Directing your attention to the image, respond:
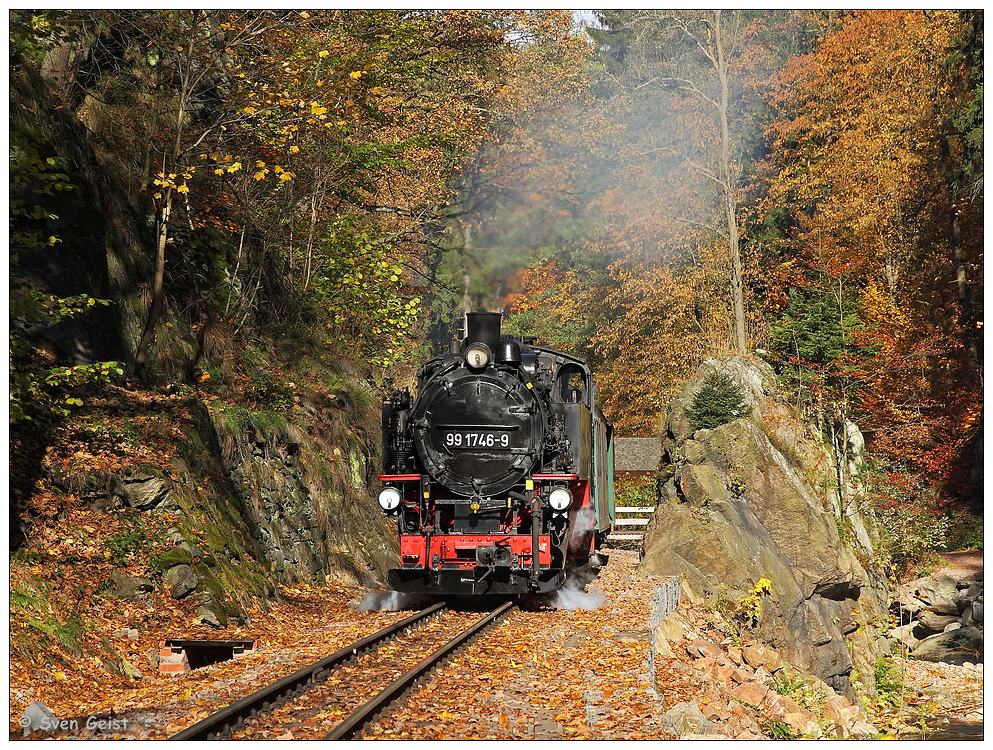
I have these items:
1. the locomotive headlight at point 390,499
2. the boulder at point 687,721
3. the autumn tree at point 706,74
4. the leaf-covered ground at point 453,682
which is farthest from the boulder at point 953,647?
the boulder at point 687,721

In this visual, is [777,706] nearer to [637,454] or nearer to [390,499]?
[390,499]

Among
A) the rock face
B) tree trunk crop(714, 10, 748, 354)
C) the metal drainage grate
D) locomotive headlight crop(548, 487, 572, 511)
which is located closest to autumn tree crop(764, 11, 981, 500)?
tree trunk crop(714, 10, 748, 354)

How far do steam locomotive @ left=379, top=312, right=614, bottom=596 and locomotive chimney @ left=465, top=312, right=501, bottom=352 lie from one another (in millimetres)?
14

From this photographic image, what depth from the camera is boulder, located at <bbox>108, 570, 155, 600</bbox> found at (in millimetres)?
10398

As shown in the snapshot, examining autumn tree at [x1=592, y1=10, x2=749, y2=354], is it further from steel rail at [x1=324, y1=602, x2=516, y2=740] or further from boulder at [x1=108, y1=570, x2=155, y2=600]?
boulder at [x1=108, y1=570, x2=155, y2=600]

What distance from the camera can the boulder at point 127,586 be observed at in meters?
10.4

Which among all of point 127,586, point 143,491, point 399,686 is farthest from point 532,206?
point 399,686

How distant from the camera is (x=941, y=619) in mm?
23781

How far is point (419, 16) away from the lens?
23.5 metres

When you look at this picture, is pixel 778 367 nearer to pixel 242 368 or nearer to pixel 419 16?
pixel 419 16

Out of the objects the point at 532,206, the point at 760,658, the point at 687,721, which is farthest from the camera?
the point at 532,206

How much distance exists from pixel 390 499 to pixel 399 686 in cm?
483

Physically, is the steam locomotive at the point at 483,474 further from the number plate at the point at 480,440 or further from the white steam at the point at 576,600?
the white steam at the point at 576,600

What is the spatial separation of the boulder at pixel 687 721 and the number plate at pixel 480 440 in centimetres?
494
